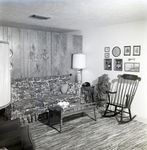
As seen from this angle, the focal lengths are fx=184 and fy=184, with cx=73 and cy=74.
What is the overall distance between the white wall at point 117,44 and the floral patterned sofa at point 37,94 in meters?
0.85

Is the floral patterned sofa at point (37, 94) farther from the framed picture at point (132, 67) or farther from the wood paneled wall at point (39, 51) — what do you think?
the framed picture at point (132, 67)

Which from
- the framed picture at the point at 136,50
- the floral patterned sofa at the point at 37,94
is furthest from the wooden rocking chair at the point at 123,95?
the floral patterned sofa at the point at 37,94

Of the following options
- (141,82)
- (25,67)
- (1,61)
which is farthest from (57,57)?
(1,61)

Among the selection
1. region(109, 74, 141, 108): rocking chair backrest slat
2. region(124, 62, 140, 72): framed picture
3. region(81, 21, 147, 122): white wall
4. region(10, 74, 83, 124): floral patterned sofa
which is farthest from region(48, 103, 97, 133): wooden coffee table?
region(124, 62, 140, 72): framed picture

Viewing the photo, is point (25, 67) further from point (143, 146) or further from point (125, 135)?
point (143, 146)

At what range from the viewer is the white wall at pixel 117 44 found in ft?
15.2

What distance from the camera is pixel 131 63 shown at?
16.0 feet

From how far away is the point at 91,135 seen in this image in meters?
3.77

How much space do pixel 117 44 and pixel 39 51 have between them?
2207mm

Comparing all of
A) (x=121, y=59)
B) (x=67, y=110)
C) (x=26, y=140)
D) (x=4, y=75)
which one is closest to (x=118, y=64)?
(x=121, y=59)

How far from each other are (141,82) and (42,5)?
3.03 metres

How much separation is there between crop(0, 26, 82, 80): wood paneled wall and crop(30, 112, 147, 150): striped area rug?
59.7 inches

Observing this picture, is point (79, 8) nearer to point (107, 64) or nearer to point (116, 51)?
point (116, 51)

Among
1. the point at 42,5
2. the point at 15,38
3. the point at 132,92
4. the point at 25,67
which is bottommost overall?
the point at 132,92
